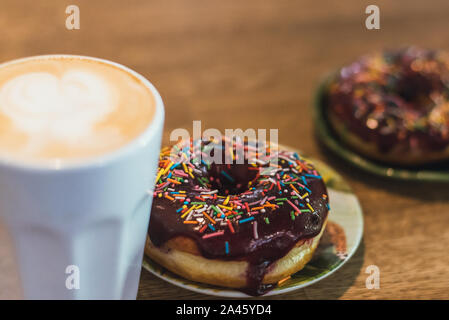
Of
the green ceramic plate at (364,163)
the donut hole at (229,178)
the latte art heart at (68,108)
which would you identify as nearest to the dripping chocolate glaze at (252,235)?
the donut hole at (229,178)

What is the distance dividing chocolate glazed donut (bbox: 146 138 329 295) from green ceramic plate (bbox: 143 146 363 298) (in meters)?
0.02

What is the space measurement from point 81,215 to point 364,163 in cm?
86

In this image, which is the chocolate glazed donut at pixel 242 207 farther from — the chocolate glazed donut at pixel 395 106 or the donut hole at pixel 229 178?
the chocolate glazed donut at pixel 395 106

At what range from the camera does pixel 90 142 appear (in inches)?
23.5

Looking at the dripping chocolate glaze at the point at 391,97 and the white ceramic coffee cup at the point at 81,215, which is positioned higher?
the dripping chocolate glaze at the point at 391,97

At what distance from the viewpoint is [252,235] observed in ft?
2.77

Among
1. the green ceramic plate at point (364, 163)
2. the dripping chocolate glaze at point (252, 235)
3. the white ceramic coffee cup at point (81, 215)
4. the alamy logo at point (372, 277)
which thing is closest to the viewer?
the white ceramic coffee cup at point (81, 215)

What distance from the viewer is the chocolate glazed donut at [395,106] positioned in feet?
4.25

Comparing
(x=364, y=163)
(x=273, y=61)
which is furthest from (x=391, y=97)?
(x=273, y=61)

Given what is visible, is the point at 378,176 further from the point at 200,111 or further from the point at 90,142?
the point at 90,142

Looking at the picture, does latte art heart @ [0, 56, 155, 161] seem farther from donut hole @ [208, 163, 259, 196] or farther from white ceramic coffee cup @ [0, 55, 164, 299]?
donut hole @ [208, 163, 259, 196]

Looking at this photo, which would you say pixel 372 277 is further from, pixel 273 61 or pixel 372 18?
pixel 372 18

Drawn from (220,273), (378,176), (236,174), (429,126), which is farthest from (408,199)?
(220,273)

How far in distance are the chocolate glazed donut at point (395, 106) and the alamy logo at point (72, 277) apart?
88cm
